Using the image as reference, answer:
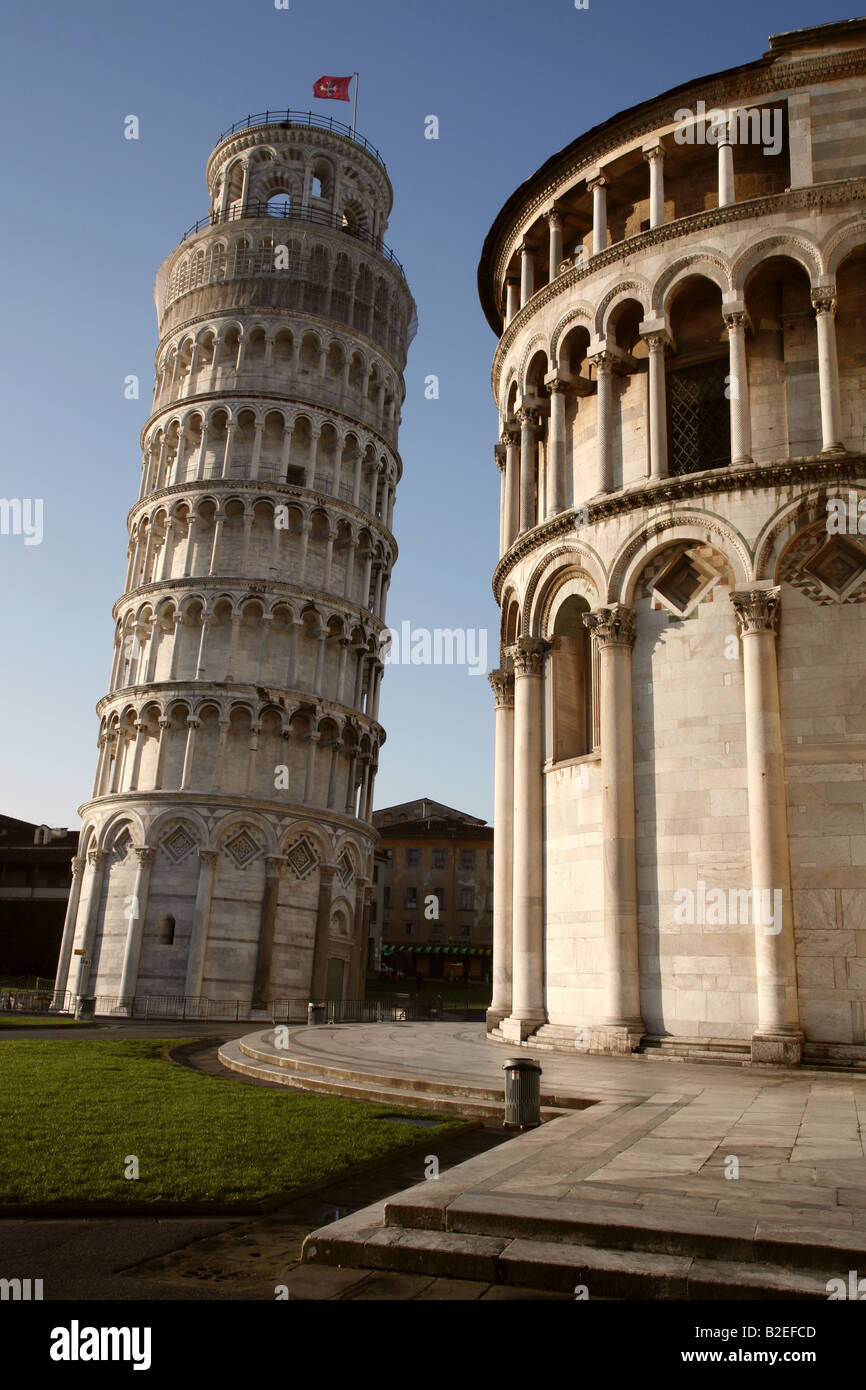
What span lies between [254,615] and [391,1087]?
39137 mm

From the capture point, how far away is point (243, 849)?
48.2 m

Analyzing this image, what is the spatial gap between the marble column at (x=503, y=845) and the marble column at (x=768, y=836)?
7.19 meters

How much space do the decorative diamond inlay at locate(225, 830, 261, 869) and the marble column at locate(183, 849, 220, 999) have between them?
922 mm

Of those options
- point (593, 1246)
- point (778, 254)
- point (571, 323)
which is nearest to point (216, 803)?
point (571, 323)

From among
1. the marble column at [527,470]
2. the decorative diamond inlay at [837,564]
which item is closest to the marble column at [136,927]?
the marble column at [527,470]

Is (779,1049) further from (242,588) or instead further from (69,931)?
(69,931)

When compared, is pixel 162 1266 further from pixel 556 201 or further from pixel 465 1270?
pixel 556 201

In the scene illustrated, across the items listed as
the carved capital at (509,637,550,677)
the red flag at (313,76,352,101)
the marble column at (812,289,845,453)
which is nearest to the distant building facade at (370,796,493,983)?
the red flag at (313,76,352,101)

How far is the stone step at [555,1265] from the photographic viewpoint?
5504mm

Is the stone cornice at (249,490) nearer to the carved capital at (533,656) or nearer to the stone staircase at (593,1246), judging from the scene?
the carved capital at (533,656)

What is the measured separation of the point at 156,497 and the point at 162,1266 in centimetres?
A: 5155

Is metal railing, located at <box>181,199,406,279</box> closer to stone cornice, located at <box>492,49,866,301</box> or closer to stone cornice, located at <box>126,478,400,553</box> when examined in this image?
stone cornice, located at <box>126,478,400,553</box>

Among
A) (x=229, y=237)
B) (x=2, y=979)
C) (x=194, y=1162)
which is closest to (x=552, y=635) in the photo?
(x=194, y=1162)

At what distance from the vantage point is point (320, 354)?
56.3 meters
